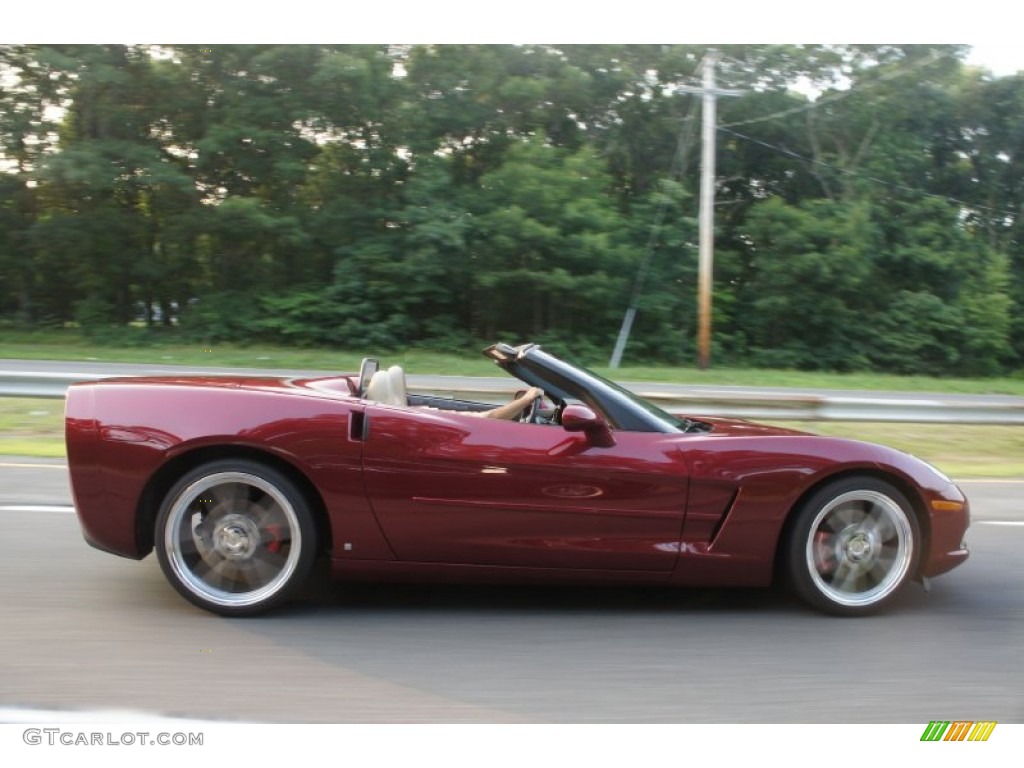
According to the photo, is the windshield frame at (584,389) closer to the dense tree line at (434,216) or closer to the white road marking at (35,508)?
the white road marking at (35,508)

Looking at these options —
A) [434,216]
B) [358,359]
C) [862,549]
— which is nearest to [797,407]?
[862,549]

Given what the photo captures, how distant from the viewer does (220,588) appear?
3.73 metres

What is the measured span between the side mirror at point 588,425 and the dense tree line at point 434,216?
18337mm

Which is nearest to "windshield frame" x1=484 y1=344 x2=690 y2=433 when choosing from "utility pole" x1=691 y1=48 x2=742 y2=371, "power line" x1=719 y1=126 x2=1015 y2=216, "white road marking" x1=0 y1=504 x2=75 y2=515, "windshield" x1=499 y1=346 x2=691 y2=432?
"windshield" x1=499 y1=346 x2=691 y2=432

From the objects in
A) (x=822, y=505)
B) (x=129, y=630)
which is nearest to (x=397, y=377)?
(x=129, y=630)

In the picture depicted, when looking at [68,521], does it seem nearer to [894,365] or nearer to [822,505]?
[822,505]

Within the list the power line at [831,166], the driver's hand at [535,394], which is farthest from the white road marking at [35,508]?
the power line at [831,166]

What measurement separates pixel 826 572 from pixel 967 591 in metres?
0.97

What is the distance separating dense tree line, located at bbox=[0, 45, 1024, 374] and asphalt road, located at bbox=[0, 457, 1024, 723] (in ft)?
59.3

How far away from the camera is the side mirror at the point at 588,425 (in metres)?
3.66

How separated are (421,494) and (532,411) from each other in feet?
2.40
